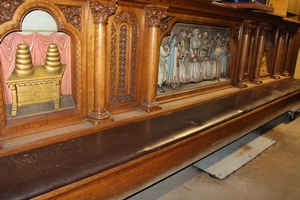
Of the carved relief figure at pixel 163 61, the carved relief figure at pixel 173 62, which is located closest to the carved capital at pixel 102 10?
the carved relief figure at pixel 163 61

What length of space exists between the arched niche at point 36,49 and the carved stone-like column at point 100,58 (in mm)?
208

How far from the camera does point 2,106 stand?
5.60 feet

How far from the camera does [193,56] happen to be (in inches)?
124

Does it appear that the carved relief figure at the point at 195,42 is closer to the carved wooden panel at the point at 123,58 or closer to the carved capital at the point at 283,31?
the carved wooden panel at the point at 123,58

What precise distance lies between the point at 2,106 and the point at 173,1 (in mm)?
1613

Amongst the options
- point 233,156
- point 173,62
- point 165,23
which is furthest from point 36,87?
point 233,156

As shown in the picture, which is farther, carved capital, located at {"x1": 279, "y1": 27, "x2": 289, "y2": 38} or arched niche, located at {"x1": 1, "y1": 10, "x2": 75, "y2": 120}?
carved capital, located at {"x1": 279, "y1": 27, "x2": 289, "y2": 38}

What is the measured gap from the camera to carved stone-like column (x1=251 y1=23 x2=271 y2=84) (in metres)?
3.94

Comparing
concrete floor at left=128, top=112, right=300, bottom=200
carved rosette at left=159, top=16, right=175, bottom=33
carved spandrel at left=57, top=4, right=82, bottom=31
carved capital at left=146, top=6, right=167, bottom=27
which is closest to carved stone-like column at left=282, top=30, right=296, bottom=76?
concrete floor at left=128, top=112, right=300, bottom=200

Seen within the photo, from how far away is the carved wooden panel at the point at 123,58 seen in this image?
2.16 meters

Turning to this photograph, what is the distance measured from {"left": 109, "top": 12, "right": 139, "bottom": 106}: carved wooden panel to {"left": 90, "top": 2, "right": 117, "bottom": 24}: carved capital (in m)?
0.19

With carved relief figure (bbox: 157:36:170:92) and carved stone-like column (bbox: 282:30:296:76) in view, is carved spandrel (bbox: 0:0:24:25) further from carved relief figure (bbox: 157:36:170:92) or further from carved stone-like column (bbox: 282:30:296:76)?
carved stone-like column (bbox: 282:30:296:76)

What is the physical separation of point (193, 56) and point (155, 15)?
1.03 m

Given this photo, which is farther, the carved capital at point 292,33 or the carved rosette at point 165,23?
the carved capital at point 292,33
